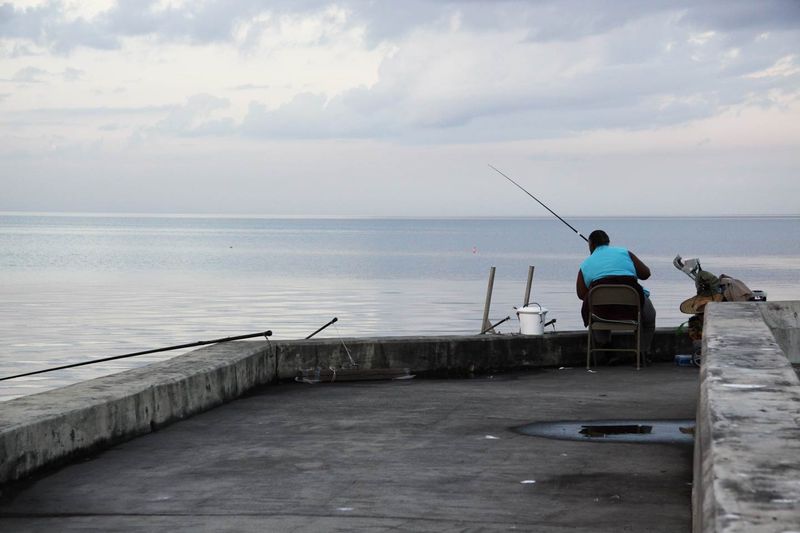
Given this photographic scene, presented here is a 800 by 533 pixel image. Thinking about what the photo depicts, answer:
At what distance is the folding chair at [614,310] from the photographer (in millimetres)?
11203

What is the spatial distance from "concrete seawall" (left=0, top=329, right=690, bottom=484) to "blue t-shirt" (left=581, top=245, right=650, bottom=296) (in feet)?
2.15

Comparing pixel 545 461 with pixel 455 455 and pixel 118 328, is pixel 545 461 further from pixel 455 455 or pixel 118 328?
pixel 118 328

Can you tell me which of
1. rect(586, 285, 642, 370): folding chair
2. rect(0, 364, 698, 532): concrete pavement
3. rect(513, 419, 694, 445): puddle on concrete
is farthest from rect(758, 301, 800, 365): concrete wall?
rect(513, 419, 694, 445): puddle on concrete

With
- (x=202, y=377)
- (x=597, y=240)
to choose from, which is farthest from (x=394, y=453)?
(x=597, y=240)

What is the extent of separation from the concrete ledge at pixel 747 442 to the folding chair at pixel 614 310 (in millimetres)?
3977

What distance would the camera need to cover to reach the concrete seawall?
6.35 m

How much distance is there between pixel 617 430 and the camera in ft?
24.9

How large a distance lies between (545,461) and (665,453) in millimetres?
755

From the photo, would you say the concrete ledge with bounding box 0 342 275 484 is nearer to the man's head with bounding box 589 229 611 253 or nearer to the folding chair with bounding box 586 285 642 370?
the folding chair with bounding box 586 285 642 370

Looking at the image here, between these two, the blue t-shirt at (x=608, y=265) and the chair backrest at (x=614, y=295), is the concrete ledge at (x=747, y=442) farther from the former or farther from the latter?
the blue t-shirt at (x=608, y=265)

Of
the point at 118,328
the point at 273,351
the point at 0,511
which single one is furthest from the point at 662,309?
the point at 0,511

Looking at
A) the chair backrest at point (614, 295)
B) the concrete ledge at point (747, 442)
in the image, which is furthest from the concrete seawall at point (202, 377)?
the concrete ledge at point (747, 442)

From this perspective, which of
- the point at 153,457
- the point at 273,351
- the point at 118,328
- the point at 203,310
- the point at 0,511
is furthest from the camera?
the point at 203,310

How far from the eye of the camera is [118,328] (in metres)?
30.8
